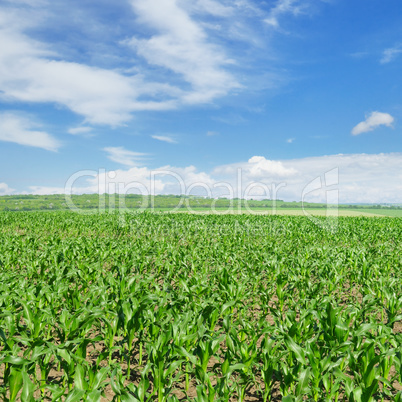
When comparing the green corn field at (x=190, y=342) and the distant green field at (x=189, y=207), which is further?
the distant green field at (x=189, y=207)

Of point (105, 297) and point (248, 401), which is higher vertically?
point (105, 297)

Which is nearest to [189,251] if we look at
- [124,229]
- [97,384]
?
[97,384]

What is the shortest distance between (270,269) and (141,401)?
19.3ft

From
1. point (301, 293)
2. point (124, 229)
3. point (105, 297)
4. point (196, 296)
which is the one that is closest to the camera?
point (105, 297)

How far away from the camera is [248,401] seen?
12.6 ft

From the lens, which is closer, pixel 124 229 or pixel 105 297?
pixel 105 297

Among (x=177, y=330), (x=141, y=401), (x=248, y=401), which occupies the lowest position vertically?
(x=248, y=401)

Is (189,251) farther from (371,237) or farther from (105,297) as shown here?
(371,237)

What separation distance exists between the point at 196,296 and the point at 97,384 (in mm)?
2917

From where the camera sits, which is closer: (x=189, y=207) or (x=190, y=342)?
(x=190, y=342)

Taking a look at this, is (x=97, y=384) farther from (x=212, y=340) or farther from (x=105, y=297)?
(x=105, y=297)

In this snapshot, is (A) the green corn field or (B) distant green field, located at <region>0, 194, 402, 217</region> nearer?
(A) the green corn field

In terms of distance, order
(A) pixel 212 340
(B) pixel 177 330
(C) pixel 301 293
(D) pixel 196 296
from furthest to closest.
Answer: (C) pixel 301 293 → (D) pixel 196 296 → (B) pixel 177 330 → (A) pixel 212 340

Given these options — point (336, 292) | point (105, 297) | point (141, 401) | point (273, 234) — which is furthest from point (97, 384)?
point (273, 234)
